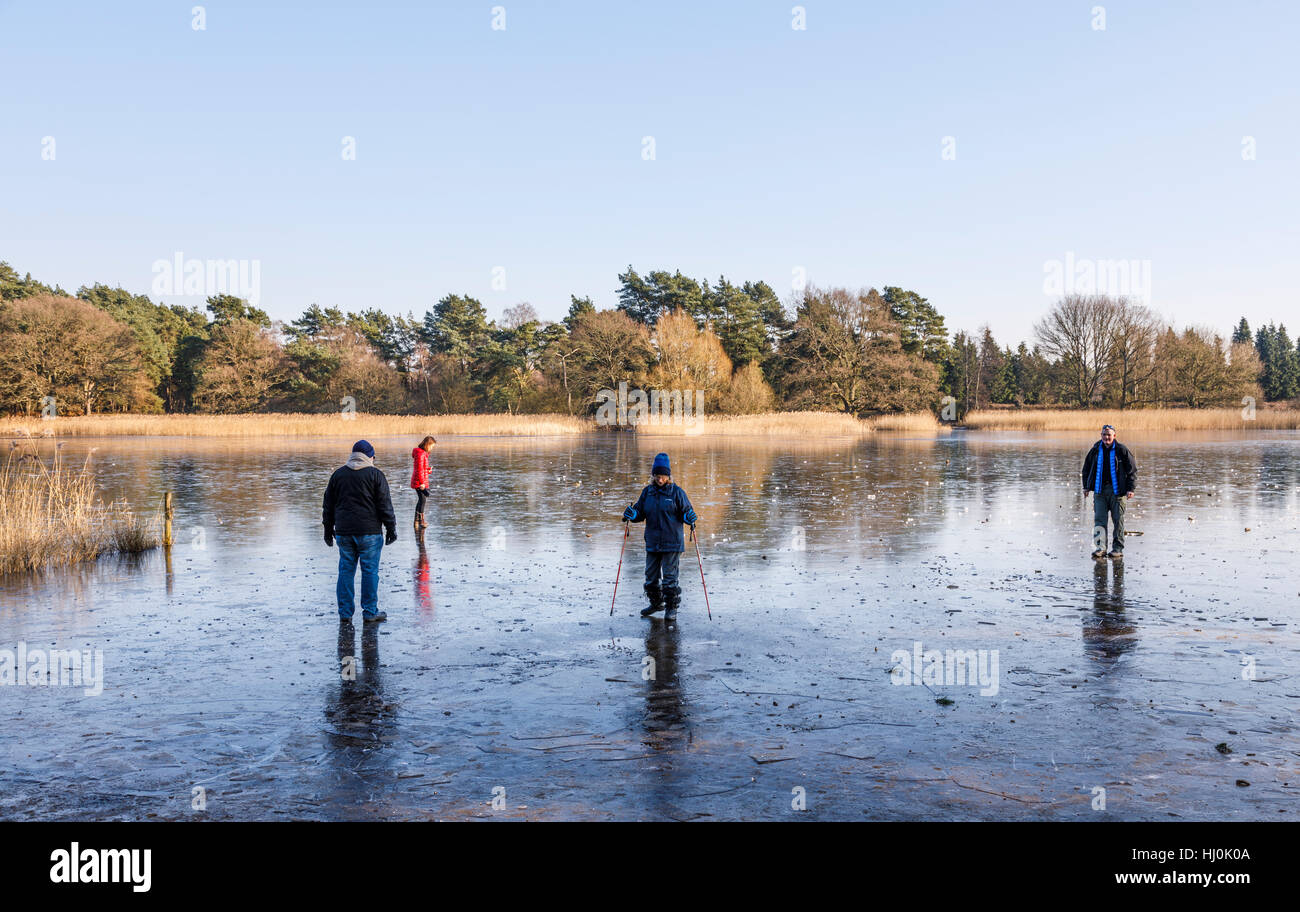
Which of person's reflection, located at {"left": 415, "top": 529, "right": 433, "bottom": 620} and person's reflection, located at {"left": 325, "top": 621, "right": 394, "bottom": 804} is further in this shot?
person's reflection, located at {"left": 415, "top": 529, "right": 433, "bottom": 620}

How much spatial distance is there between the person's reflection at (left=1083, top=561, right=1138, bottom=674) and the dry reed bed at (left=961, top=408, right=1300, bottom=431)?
193ft

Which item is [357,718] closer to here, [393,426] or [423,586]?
[423,586]

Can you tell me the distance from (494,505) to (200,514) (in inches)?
248

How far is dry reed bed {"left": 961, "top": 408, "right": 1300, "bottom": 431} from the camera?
66.8 meters

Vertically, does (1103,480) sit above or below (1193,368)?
below

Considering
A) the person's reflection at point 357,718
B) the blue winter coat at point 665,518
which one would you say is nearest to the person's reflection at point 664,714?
the blue winter coat at point 665,518

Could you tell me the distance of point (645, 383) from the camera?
7625 centimetres

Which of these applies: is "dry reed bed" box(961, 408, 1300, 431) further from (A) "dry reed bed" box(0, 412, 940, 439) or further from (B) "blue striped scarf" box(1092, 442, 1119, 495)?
(B) "blue striped scarf" box(1092, 442, 1119, 495)

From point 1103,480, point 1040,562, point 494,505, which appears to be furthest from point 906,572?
point 494,505

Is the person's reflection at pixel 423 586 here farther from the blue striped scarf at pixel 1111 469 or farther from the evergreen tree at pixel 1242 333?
the evergreen tree at pixel 1242 333

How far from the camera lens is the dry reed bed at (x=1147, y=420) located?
66.8 meters

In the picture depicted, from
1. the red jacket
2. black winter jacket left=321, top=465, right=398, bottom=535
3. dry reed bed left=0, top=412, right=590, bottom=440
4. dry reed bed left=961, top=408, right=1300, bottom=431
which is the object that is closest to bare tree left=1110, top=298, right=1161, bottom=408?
dry reed bed left=961, top=408, right=1300, bottom=431
